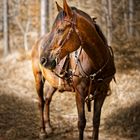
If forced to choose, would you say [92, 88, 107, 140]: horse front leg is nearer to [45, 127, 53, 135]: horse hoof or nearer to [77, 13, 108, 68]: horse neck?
[77, 13, 108, 68]: horse neck

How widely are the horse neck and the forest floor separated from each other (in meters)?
2.52

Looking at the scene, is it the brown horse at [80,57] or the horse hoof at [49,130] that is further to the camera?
the horse hoof at [49,130]

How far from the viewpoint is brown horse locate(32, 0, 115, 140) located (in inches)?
214

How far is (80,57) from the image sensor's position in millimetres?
6164

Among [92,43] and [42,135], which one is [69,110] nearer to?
[42,135]

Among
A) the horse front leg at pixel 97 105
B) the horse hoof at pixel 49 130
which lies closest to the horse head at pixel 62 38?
the horse front leg at pixel 97 105

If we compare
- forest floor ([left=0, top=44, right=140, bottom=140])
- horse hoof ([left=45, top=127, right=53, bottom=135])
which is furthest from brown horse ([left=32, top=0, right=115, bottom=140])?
forest floor ([left=0, top=44, right=140, bottom=140])

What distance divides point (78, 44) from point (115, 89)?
544 cm

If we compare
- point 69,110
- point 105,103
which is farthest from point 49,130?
point 105,103

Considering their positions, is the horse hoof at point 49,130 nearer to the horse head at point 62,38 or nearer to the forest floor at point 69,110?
the forest floor at point 69,110

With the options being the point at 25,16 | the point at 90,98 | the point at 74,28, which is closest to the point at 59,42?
the point at 74,28

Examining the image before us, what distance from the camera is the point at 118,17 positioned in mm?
17359

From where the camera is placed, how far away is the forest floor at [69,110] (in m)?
8.27

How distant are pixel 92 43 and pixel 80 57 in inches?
19.3
